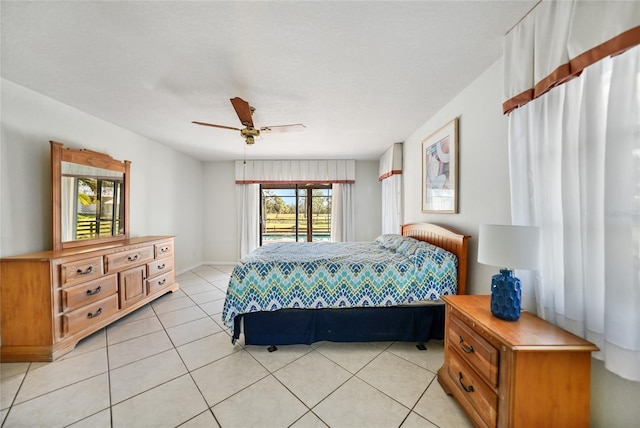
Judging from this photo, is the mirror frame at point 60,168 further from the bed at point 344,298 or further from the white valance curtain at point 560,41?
the white valance curtain at point 560,41

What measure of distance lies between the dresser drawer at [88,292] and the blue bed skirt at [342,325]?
1.56m

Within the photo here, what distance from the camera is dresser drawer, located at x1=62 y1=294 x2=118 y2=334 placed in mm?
2094

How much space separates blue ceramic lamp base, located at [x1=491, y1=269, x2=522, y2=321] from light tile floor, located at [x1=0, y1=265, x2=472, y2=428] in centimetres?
75

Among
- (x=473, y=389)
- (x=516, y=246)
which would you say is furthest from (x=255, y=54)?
(x=473, y=389)

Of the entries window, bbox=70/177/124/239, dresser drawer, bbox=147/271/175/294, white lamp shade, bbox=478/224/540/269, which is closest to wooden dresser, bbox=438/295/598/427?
white lamp shade, bbox=478/224/540/269

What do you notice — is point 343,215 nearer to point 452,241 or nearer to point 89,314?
point 452,241

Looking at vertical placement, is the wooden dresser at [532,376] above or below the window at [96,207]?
below

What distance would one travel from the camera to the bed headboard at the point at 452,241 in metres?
2.12

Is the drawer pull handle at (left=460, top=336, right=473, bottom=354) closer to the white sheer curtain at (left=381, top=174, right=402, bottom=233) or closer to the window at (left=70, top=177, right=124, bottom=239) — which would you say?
the white sheer curtain at (left=381, top=174, right=402, bottom=233)

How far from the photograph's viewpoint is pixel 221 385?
1693 mm

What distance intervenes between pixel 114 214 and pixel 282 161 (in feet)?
10.2

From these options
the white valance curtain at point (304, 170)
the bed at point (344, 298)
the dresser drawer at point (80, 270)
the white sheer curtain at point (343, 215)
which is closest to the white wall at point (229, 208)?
the white sheer curtain at point (343, 215)

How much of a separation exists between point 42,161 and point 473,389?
421 centimetres

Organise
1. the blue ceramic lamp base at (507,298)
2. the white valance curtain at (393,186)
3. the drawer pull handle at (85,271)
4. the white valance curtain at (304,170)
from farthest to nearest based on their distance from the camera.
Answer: the white valance curtain at (304,170) → the white valance curtain at (393,186) → the drawer pull handle at (85,271) → the blue ceramic lamp base at (507,298)
